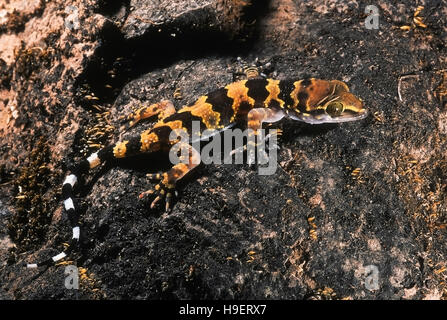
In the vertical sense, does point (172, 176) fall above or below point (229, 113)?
below

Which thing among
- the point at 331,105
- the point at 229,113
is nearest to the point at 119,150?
the point at 229,113

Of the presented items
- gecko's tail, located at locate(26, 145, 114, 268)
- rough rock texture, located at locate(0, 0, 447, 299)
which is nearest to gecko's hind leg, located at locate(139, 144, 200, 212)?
rough rock texture, located at locate(0, 0, 447, 299)

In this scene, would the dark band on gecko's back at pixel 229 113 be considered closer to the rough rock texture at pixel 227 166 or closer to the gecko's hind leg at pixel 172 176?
the gecko's hind leg at pixel 172 176

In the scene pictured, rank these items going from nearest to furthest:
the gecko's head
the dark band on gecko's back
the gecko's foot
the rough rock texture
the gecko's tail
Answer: the rough rock texture → the gecko's tail → the gecko's foot → the dark band on gecko's back → the gecko's head

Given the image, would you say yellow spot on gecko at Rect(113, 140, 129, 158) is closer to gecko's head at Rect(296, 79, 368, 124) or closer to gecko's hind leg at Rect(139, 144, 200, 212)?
gecko's hind leg at Rect(139, 144, 200, 212)

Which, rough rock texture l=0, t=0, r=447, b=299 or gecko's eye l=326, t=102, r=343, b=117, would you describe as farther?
gecko's eye l=326, t=102, r=343, b=117

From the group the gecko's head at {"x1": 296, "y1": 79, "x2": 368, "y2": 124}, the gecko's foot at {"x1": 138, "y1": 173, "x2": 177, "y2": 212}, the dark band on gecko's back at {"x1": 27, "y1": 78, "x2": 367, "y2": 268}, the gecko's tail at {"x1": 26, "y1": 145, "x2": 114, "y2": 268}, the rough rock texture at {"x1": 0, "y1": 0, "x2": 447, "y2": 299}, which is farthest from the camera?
the gecko's head at {"x1": 296, "y1": 79, "x2": 368, "y2": 124}

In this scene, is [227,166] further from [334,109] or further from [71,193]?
[71,193]
